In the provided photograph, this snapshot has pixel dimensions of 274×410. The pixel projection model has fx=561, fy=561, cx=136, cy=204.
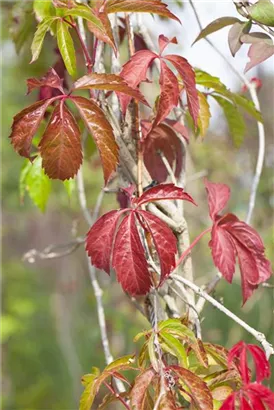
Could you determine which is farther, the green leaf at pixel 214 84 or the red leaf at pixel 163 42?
the green leaf at pixel 214 84

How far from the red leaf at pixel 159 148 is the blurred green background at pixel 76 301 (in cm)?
111

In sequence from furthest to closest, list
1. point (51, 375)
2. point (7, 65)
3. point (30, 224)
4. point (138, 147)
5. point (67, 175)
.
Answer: point (30, 224)
point (7, 65)
point (51, 375)
point (138, 147)
point (67, 175)

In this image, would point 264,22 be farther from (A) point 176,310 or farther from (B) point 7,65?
(B) point 7,65

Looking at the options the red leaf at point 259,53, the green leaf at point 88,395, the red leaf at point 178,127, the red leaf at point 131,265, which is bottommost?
the green leaf at point 88,395

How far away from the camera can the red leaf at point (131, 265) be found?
760 millimetres

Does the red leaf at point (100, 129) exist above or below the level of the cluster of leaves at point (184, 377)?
above

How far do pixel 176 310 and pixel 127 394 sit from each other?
0.23 meters

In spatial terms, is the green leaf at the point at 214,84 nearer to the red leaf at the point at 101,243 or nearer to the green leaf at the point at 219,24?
the green leaf at the point at 219,24

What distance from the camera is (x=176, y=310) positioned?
99 cm

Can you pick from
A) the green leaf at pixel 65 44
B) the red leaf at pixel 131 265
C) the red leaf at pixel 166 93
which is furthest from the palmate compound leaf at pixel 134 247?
the green leaf at pixel 65 44

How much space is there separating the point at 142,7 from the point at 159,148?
31cm

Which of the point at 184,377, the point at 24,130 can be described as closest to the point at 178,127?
the point at 24,130

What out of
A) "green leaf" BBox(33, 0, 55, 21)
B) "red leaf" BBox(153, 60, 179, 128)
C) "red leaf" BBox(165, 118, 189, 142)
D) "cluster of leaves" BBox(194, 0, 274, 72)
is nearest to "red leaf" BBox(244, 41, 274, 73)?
→ "cluster of leaves" BBox(194, 0, 274, 72)

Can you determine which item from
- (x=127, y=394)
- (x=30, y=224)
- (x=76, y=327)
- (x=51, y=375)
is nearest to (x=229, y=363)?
(x=127, y=394)
